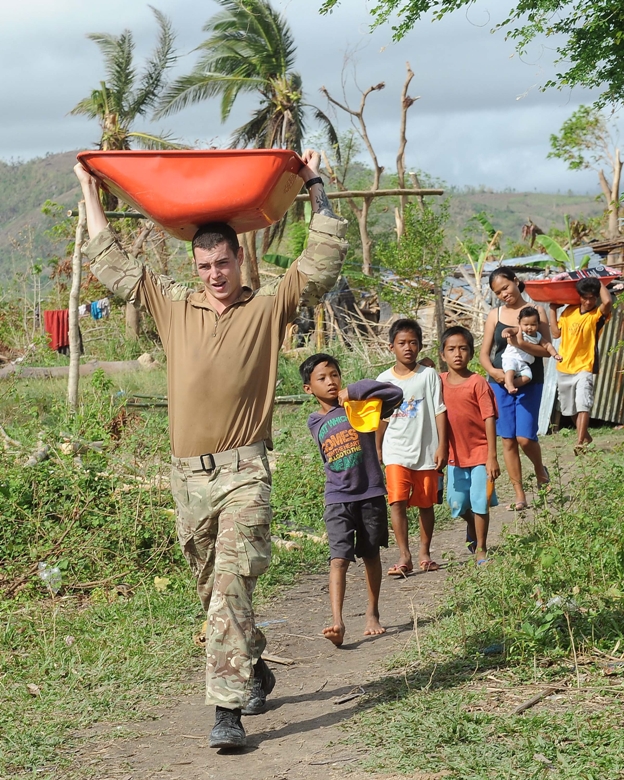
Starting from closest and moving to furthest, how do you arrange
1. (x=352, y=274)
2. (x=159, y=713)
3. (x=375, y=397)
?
(x=159, y=713), (x=375, y=397), (x=352, y=274)

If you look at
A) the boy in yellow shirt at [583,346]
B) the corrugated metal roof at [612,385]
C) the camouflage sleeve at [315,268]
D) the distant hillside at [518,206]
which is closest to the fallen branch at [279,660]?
the camouflage sleeve at [315,268]

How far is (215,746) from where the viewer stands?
3.95m

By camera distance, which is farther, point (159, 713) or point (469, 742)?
point (159, 713)

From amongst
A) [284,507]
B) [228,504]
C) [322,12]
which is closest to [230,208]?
[228,504]

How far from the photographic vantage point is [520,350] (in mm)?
8133

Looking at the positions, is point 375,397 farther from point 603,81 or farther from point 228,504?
point 603,81

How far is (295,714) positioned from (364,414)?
5.50 ft

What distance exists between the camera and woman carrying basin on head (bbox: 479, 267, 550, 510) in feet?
26.6

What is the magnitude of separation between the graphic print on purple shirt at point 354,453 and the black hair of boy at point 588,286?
18.6 feet

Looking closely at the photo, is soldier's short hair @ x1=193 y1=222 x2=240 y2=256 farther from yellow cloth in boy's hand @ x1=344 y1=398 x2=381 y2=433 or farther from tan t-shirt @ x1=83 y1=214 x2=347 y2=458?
yellow cloth in boy's hand @ x1=344 y1=398 x2=381 y2=433

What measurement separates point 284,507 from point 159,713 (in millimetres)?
4013

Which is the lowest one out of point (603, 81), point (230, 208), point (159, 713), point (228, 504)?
point (159, 713)

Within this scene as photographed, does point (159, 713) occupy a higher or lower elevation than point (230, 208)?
lower

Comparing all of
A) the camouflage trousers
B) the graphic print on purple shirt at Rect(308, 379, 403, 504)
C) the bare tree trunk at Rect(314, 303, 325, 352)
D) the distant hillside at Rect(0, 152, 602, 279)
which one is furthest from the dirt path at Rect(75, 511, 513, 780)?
the distant hillside at Rect(0, 152, 602, 279)
